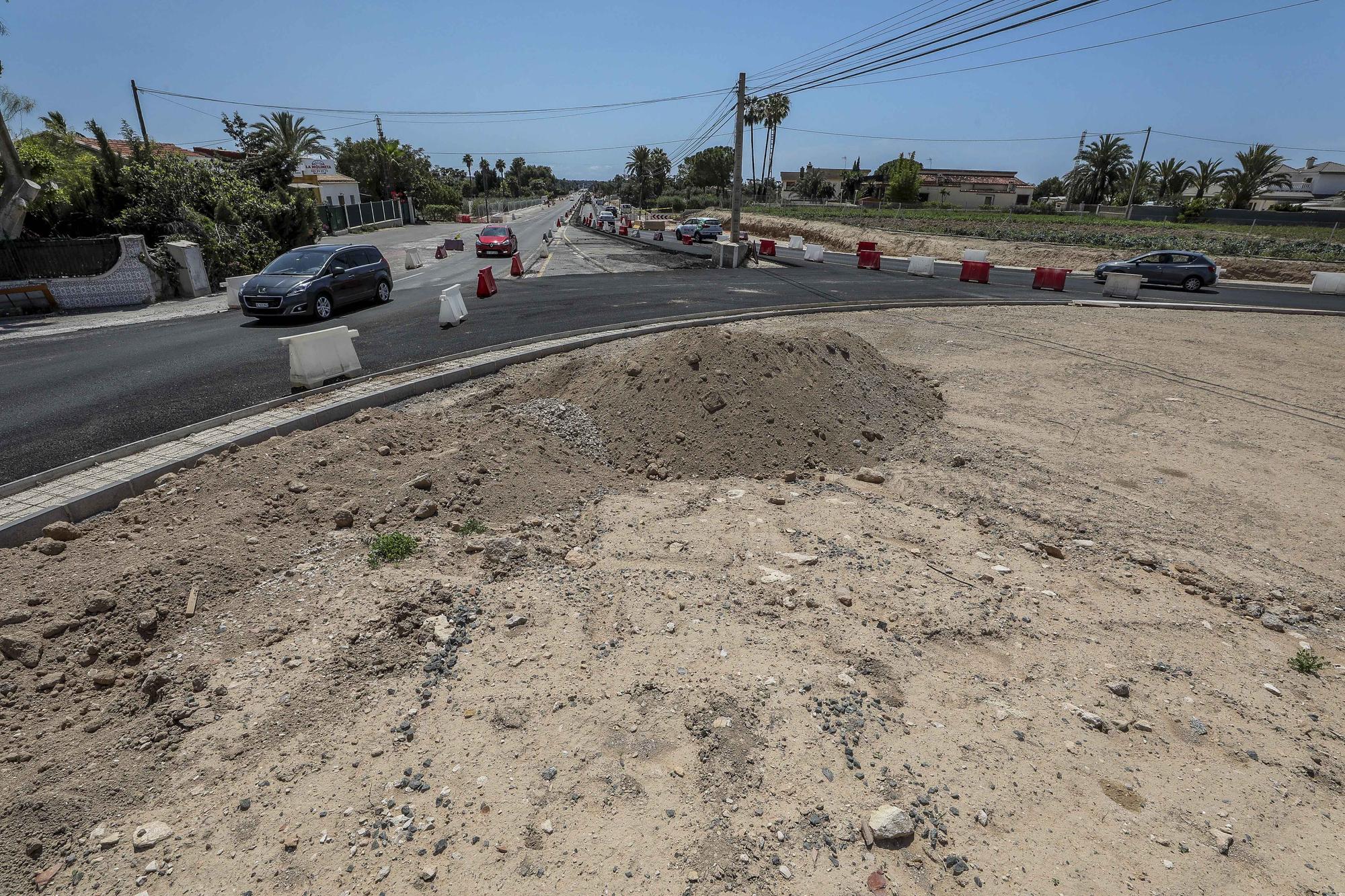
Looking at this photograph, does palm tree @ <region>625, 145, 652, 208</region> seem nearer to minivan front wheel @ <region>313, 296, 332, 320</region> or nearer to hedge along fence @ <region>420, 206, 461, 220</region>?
hedge along fence @ <region>420, 206, 461, 220</region>

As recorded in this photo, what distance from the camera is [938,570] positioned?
579 cm

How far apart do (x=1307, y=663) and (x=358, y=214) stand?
196ft

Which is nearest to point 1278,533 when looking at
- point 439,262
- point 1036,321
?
point 1036,321

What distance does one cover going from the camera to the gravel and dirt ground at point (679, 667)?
3223 mm

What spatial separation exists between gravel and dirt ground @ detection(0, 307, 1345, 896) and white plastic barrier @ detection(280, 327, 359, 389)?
2.56m

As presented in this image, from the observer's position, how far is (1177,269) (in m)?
24.8

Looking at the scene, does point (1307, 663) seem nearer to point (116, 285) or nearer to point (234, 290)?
point (234, 290)

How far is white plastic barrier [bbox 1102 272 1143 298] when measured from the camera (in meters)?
22.3

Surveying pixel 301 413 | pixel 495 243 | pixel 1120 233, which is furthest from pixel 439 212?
pixel 301 413

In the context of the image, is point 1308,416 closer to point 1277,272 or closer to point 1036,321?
point 1036,321

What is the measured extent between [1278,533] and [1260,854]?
16.1 feet

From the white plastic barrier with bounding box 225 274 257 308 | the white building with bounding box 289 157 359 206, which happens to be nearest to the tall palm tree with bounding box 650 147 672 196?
the white building with bounding box 289 157 359 206

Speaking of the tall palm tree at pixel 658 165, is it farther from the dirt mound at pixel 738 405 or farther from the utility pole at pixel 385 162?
the dirt mound at pixel 738 405

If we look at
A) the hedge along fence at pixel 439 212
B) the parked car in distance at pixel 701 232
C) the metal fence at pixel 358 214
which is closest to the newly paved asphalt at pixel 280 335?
the parked car in distance at pixel 701 232
